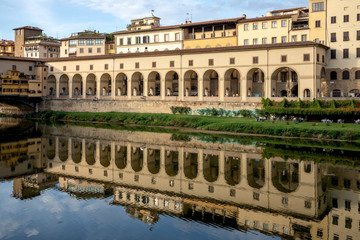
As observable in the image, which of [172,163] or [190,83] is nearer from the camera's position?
[172,163]

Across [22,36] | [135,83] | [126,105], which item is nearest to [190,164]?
[126,105]

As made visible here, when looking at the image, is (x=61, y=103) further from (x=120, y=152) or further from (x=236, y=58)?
(x=120, y=152)

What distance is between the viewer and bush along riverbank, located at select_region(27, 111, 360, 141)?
3209cm

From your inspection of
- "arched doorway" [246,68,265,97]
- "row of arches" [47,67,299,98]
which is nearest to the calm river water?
"row of arches" [47,67,299,98]

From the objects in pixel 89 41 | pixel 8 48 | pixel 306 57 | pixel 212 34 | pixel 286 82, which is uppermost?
pixel 8 48

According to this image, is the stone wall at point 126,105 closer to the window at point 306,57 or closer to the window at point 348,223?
the window at point 306,57

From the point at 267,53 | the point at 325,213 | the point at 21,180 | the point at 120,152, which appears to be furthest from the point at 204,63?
the point at 325,213

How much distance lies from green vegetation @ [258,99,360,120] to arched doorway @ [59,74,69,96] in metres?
35.0

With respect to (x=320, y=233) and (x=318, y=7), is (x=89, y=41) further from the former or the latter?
(x=320, y=233)

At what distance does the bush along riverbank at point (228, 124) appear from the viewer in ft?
105

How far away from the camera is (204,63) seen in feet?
154

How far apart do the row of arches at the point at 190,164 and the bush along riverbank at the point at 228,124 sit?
34.0 feet

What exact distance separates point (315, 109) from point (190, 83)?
→ 19.6 metres

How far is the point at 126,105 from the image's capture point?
173 feet
